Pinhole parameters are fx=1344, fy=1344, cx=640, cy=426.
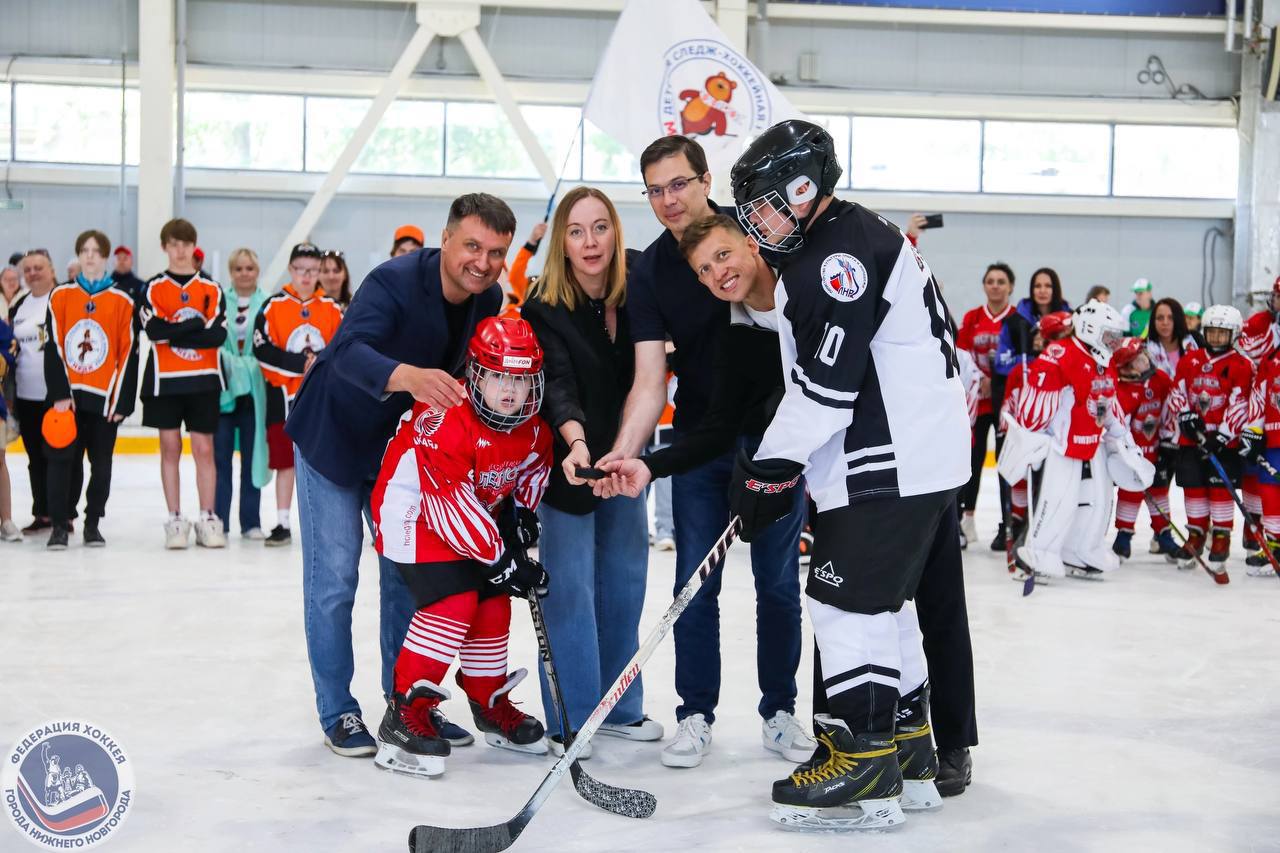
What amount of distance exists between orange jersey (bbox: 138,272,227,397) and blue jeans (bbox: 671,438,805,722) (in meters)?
3.43

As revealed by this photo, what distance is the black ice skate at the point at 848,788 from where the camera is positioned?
2393 millimetres

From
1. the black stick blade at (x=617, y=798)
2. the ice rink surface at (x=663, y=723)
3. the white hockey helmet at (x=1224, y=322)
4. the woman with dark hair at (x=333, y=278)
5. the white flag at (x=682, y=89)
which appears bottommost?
the ice rink surface at (x=663, y=723)

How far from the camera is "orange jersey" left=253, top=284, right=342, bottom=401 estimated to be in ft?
19.1

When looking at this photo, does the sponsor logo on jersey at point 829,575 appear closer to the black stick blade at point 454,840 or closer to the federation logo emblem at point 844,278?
the federation logo emblem at point 844,278

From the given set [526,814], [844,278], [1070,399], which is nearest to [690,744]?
[526,814]

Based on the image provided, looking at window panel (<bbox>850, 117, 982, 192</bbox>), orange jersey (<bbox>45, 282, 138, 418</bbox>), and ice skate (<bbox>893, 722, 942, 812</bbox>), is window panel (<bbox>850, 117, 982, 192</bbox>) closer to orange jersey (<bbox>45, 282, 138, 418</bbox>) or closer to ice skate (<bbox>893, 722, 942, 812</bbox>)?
orange jersey (<bbox>45, 282, 138, 418</bbox>)

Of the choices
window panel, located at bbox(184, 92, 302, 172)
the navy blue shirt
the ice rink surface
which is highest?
window panel, located at bbox(184, 92, 302, 172)

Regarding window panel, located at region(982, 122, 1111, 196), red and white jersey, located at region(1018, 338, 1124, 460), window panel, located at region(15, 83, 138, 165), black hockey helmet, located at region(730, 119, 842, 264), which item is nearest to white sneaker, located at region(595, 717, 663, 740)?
black hockey helmet, located at region(730, 119, 842, 264)

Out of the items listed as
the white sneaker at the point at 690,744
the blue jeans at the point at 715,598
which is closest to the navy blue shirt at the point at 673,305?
the blue jeans at the point at 715,598

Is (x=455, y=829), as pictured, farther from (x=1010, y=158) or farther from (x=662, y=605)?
(x=1010, y=158)

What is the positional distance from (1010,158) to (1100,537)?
7.41m

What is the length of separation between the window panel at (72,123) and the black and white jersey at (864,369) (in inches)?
407

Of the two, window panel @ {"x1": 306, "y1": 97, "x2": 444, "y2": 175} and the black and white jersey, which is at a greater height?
window panel @ {"x1": 306, "y1": 97, "x2": 444, "y2": 175}

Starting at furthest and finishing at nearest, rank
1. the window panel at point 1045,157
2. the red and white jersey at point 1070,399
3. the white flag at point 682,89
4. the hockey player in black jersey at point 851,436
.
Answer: the window panel at point 1045,157 < the white flag at point 682,89 < the red and white jersey at point 1070,399 < the hockey player in black jersey at point 851,436
